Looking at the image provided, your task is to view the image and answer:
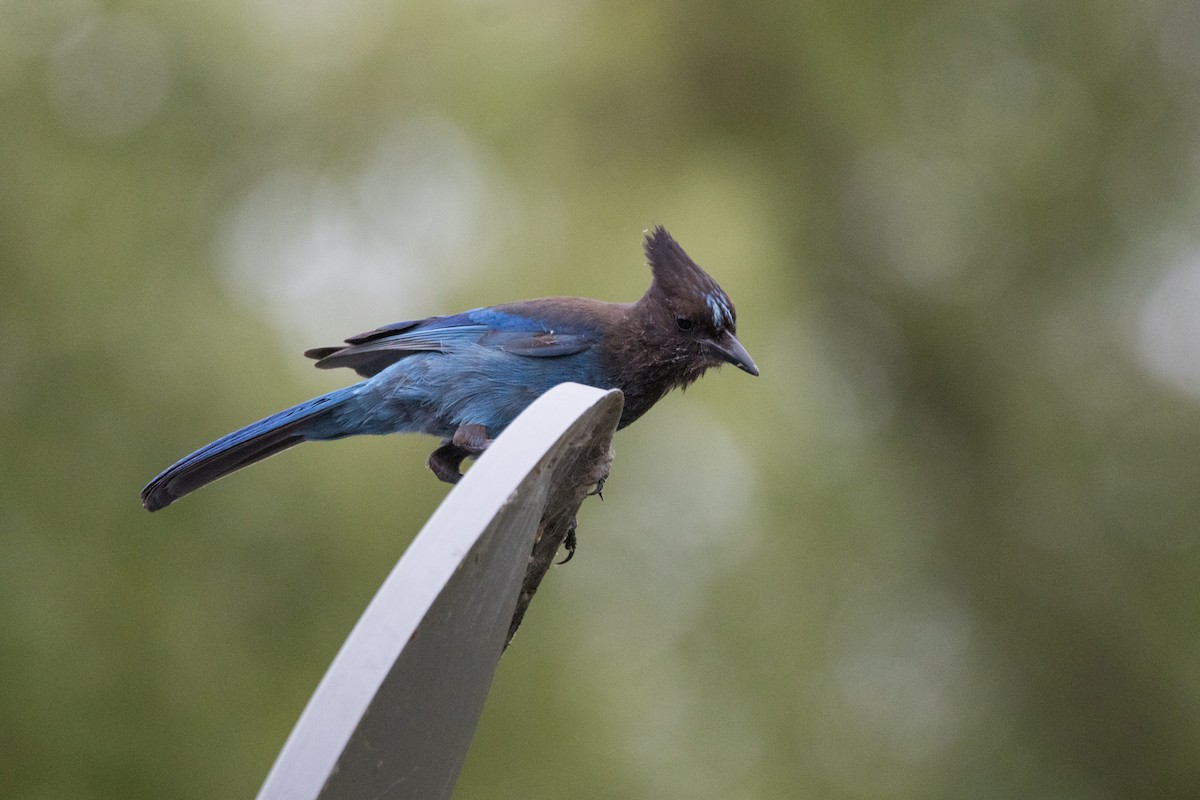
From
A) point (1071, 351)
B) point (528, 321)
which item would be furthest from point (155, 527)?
point (1071, 351)

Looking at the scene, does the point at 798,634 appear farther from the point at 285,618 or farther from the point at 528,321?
the point at 528,321

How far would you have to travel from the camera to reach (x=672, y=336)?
3.38 meters

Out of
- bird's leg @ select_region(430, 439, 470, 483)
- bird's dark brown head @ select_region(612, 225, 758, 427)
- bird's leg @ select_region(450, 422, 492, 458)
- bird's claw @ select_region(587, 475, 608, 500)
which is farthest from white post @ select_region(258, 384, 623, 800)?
bird's leg @ select_region(430, 439, 470, 483)

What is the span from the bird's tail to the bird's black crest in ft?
2.85

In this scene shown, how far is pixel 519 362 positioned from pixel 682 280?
19.1 inches

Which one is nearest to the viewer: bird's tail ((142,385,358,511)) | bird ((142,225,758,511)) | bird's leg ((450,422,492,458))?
bird's tail ((142,385,358,511))

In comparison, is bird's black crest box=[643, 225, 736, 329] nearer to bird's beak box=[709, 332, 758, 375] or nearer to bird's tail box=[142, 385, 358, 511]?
bird's beak box=[709, 332, 758, 375]

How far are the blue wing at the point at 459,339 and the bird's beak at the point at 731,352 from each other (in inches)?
13.0

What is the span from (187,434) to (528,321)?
190cm

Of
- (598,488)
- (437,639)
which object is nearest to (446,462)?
(598,488)

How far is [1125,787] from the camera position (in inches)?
217

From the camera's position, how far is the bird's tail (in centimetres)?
307

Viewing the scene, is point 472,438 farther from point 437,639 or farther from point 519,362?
point 437,639

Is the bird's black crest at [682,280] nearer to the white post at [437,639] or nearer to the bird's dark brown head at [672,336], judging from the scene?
the bird's dark brown head at [672,336]
